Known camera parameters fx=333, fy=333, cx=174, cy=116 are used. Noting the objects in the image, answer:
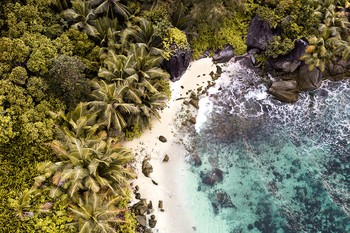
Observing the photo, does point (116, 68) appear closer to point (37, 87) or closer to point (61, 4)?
point (37, 87)

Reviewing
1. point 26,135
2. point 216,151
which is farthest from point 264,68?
point 26,135

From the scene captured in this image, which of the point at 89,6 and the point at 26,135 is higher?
the point at 89,6

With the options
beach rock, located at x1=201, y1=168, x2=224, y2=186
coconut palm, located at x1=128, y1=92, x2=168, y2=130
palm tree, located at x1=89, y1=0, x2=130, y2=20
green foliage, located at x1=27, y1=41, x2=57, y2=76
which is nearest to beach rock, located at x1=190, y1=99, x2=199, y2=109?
coconut palm, located at x1=128, y1=92, x2=168, y2=130

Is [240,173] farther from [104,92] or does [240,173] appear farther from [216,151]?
[104,92]

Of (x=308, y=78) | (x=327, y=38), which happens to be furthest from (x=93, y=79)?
(x=327, y=38)

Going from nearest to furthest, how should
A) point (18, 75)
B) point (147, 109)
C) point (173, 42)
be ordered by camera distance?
point (18, 75), point (147, 109), point (173, 42)

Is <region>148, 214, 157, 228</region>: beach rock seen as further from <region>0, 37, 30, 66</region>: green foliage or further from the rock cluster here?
the rock cluster
